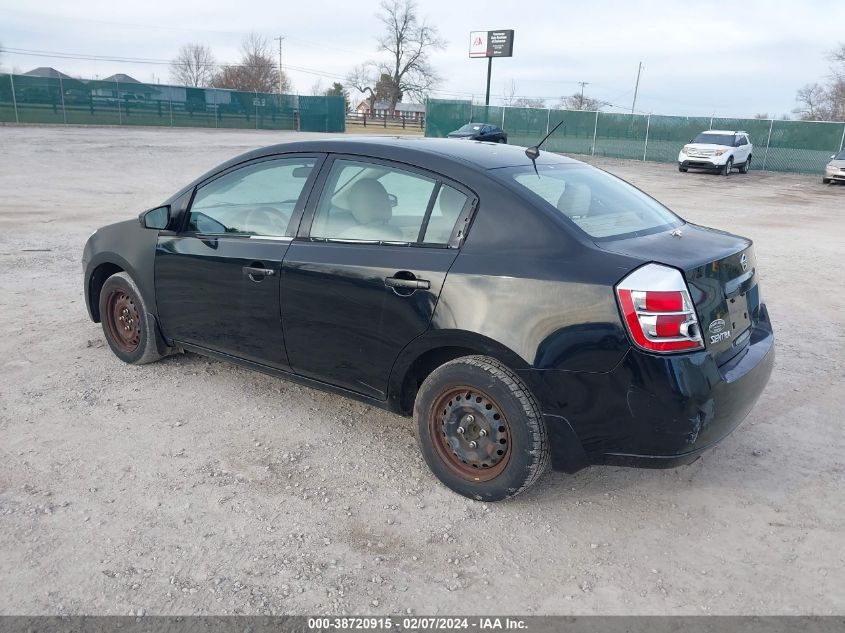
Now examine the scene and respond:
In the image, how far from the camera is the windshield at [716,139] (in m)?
27.4

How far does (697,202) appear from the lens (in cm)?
1738

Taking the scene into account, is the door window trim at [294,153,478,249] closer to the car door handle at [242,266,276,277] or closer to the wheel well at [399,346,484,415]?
the car door handle at [242,266,276,277]

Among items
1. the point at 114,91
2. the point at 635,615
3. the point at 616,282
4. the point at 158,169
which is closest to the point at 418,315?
the point at 616,282

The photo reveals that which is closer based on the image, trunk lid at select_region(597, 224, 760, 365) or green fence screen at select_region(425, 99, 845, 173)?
trunk lid at select_region(597, 224, 760, 365)

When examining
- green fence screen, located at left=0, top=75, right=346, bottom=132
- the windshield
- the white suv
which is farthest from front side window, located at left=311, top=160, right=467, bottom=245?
green fence screen, located at left=0, top=75, right=346, bottom=132

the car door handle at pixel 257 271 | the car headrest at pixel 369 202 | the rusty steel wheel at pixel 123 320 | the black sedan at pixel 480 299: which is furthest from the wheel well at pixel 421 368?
the rusty steel wheel at pixel 123 320

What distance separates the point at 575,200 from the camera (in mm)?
3402

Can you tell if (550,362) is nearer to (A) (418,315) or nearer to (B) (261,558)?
(A) (418,315)

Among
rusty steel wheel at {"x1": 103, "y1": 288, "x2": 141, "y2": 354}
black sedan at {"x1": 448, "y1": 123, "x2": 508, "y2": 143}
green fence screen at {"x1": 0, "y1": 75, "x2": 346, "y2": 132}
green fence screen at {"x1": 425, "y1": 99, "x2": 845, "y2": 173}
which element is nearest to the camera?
rusty steel wheel at {"x1": 103, "y1": 288, "x2": 141, "y2": 354}

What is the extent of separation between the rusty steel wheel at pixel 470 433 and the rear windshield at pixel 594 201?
36.3 inches

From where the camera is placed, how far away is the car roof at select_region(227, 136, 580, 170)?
3.46 metres

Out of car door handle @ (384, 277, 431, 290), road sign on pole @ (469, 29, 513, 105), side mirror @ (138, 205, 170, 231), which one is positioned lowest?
car door handle @ (384, 277, 431, 290)

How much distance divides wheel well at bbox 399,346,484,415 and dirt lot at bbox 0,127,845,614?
0.38 metres

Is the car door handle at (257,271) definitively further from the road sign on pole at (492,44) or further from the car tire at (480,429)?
the road sign on pole at (492,44)
